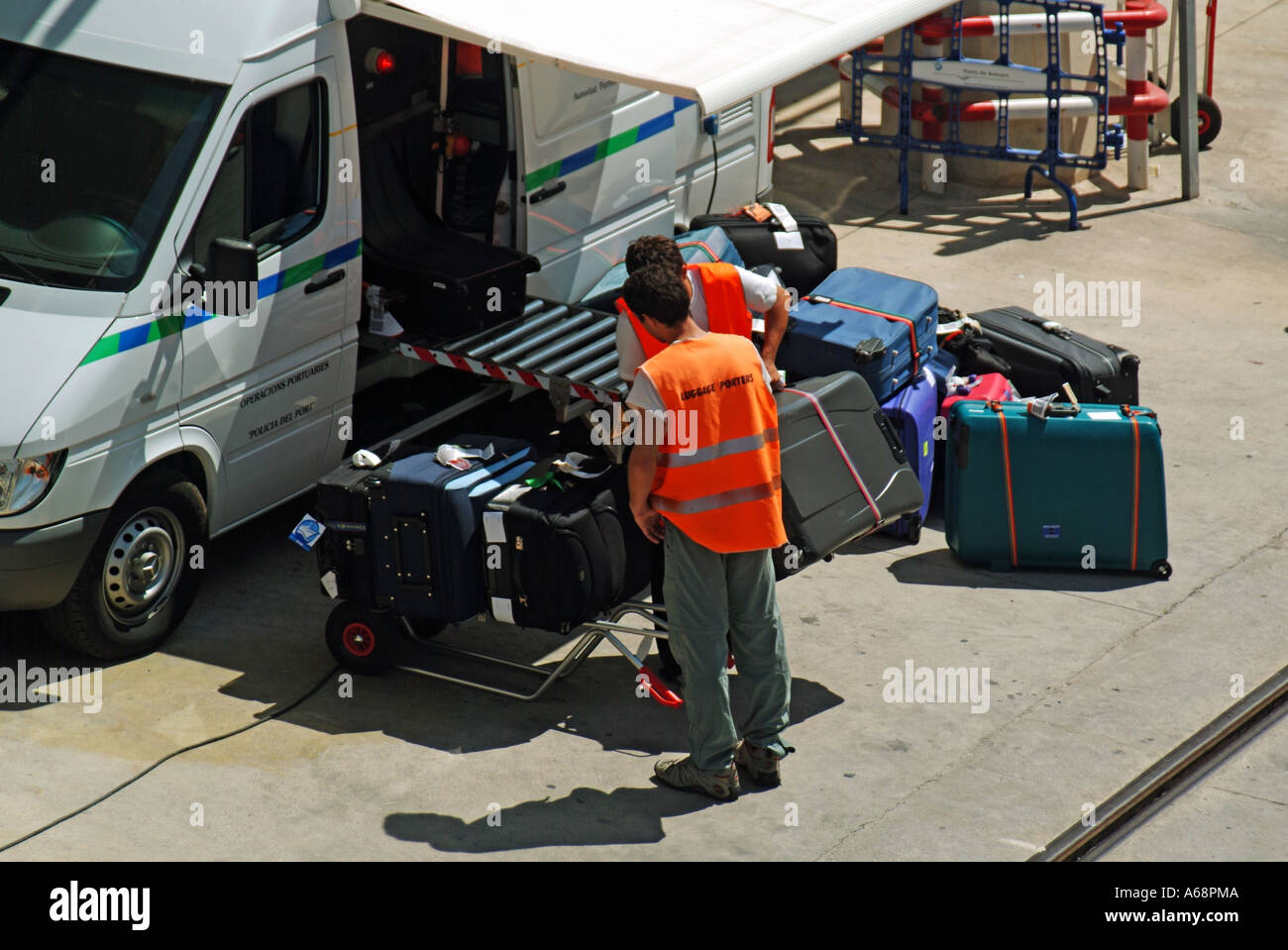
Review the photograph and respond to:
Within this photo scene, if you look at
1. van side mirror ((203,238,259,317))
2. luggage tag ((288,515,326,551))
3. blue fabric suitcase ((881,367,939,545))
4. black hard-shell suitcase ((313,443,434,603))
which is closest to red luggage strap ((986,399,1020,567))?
blue fabric suitcase ((881,367,939,545))

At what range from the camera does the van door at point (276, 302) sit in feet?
24.3

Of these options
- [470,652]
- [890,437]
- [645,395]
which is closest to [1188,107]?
[890,437]

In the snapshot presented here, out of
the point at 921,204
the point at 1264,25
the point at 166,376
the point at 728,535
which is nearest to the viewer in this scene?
the point at 728,535

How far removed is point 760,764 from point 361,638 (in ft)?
5.85

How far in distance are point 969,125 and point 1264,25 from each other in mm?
5207

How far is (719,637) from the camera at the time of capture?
21.2 ft

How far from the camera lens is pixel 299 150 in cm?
773

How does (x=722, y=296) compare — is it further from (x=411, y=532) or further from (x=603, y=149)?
(x=603, y=149)

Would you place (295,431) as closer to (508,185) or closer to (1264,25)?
(508,185)

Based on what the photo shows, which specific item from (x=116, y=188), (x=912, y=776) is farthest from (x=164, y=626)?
(x=912, y=776)

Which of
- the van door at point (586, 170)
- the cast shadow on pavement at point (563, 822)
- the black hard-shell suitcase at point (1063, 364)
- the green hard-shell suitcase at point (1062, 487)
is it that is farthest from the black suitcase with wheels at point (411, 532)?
the black hard-shell suitcase at point (1063, 364)

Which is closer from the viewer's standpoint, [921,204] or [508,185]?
[508,185]

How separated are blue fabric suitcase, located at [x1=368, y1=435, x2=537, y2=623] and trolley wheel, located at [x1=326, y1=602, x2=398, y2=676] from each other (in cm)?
11

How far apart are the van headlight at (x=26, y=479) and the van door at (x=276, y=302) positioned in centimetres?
67
